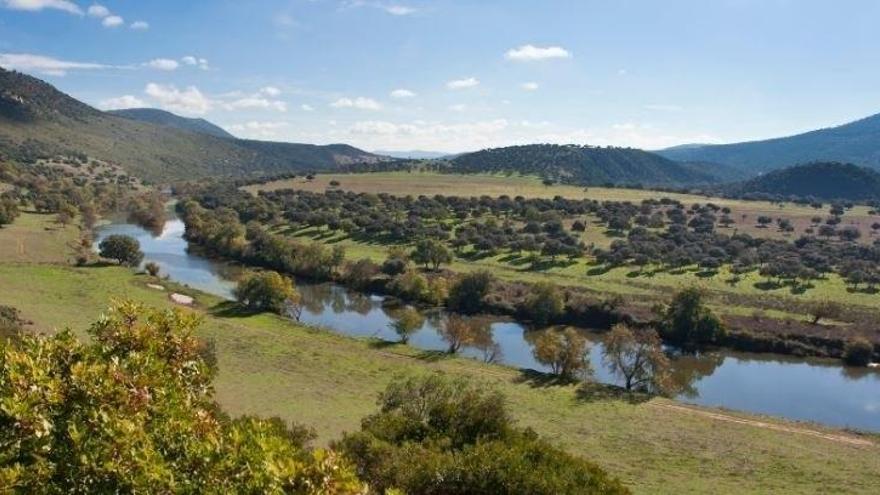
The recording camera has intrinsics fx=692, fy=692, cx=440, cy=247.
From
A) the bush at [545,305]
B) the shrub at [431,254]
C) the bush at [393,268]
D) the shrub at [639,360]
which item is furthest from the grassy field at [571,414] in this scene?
the shrub at [431,254]

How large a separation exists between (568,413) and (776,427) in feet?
45.0

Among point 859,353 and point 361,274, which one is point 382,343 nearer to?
point 361,274

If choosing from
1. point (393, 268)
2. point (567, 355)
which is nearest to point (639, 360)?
point (567, 355)

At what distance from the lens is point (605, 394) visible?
51.2 metres

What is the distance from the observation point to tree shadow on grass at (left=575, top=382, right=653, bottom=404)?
5025 centimetres

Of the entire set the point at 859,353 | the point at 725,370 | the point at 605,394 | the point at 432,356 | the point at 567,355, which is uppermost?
the point at 567,355

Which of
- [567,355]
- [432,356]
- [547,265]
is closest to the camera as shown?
[567,355]

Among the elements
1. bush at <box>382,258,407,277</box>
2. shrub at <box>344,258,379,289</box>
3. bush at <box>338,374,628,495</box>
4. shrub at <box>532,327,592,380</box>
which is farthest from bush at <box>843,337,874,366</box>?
shrub at <box>344,258,379,289</box>

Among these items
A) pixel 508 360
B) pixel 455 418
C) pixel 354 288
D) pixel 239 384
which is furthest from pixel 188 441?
pixel 354 288

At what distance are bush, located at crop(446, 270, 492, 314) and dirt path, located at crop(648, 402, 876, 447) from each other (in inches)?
1285

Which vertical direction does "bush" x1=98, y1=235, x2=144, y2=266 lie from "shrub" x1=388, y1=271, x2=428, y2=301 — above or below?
above

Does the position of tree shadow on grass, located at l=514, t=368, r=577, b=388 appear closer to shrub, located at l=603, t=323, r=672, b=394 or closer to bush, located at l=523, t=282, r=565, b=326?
shrub, located at l=603, t=323, r=672, b=394

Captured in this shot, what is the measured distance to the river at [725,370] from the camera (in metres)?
55.4

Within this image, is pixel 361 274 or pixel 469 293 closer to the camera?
pixel 469 293
